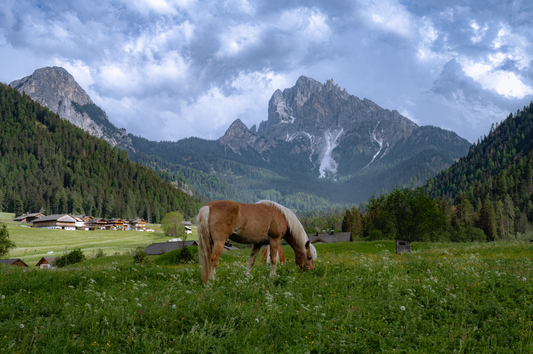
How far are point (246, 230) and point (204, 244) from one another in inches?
65.1

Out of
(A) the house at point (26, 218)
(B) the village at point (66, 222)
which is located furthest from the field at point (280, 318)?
(A) the house at point (26, 218)

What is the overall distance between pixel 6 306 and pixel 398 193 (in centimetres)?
7381

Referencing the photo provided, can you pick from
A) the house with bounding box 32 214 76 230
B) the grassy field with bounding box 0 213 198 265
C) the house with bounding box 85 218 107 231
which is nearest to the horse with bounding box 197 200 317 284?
the grassy field with bounding box 0 213 198 265

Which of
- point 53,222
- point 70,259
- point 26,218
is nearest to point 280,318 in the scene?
point 70,259

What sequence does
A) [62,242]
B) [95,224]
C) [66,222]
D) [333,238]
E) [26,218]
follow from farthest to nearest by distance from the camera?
[95,224] → [26,218] → [66,222] → [62,242] → [333,238]

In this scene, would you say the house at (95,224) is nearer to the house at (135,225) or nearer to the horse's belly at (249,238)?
the house at (135,225)

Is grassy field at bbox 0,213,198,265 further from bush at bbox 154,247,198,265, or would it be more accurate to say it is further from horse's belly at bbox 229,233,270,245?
horse's belly at bbox 229,233,270,245

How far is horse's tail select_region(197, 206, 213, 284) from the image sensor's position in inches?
419

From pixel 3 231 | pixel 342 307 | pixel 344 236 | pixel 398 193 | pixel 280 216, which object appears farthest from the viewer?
pixel 344 236

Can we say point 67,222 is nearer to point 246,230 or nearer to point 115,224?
point 115,224

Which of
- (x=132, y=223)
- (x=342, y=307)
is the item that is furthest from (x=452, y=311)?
(x=132, y=223)

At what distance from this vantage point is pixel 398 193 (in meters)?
70.8

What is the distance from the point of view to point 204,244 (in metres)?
10.8

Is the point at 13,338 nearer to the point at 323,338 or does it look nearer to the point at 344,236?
the point at 323,338
